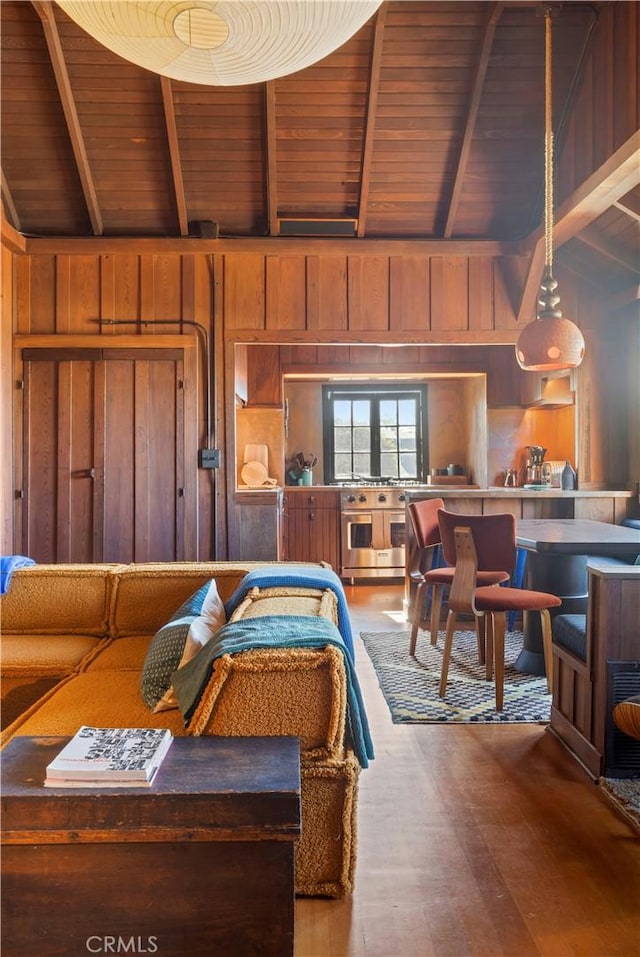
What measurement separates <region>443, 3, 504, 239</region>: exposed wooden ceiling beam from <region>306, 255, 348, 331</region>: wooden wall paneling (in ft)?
3.18

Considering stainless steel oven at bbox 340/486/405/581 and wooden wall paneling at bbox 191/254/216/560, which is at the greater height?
wooden wall paneling at bbox 191/254/216/560

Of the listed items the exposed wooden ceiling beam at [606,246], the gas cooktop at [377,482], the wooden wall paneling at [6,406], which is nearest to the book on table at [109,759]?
the wooden wall paneling at [6,406]

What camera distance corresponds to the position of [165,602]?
283 centimetres

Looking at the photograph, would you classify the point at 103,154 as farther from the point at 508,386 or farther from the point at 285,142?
the point at 508,386

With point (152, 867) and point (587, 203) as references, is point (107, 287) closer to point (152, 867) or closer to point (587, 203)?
point (587, 203)

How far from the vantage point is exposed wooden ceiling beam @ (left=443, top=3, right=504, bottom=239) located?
4.16 m

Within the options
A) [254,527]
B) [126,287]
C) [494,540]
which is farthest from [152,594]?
[126,287]

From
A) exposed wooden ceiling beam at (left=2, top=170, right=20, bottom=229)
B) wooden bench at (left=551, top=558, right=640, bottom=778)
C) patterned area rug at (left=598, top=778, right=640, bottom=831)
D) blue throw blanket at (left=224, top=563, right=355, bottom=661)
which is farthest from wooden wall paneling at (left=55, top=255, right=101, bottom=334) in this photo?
patterned area rug at (left=598, top=778, right=640, bottom=831)

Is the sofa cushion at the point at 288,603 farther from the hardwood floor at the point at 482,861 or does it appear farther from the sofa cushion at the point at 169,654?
the hardwood floor at the point at 482,861

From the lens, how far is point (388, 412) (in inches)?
314

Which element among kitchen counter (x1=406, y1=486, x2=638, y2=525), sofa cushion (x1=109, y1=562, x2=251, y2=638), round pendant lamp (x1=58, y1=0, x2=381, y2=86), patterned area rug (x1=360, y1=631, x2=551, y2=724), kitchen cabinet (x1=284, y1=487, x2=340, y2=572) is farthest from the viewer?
kitchen cabinet (x1=284, y1=487, x2=340, y2=572)

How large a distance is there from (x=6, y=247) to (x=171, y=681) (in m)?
4.63

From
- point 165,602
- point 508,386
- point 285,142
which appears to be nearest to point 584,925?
point 165,602

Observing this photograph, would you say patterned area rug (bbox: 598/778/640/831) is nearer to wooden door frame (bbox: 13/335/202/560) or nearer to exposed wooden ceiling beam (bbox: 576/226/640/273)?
wooden door frame (bbox: 13/335/202/560)
